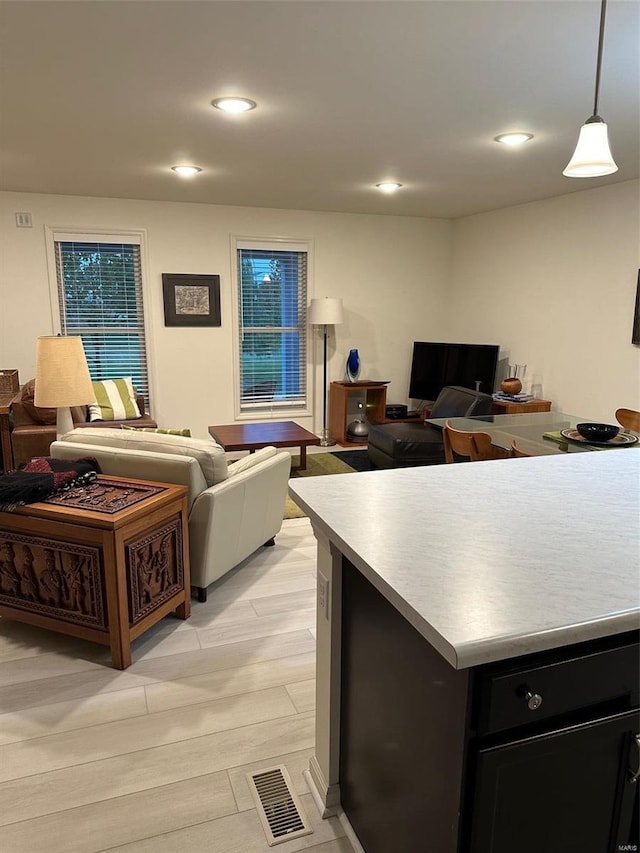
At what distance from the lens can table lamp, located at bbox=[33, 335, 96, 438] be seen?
2961 mm

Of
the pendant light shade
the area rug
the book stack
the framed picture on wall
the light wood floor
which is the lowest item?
the light wood floor

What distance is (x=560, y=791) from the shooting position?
110 centimetres

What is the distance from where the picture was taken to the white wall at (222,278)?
542 cm

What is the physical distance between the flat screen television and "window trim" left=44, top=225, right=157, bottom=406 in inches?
119

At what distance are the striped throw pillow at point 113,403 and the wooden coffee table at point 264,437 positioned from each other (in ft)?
2.66

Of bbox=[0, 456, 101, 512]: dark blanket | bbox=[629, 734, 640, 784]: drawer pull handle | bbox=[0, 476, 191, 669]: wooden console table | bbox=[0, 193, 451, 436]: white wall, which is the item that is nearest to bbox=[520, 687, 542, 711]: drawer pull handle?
bbox=[629, 734, 640, 784]: drawer pull handle

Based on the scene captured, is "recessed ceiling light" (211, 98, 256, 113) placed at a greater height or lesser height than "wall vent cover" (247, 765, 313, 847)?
greater

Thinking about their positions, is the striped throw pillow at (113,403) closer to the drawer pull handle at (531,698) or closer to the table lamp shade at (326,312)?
the table lamp shade at (326,312)

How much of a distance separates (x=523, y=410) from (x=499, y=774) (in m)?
4.48

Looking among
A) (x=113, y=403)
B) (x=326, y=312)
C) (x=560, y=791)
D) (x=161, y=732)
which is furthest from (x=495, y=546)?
(x=326, y=312)

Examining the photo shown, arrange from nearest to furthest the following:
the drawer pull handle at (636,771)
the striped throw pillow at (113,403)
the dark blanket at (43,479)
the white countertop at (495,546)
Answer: the white countertop at (495,546) < the drawer pull handle at (636,771) < the dark blanket at (43,479) < the striped throw pillow at (113,403)

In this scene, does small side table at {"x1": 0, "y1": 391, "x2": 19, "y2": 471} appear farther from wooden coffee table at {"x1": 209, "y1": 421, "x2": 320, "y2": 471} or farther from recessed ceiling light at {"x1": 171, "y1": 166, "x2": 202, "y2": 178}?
recessed ceiling light at {"x1": 171, "y1": 166, "x2": 202, "y2": 178}

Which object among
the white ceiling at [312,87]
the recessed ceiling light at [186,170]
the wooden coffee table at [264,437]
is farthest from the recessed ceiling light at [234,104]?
the wooden coffee table at [264,437]

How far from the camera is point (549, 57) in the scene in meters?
2.34
